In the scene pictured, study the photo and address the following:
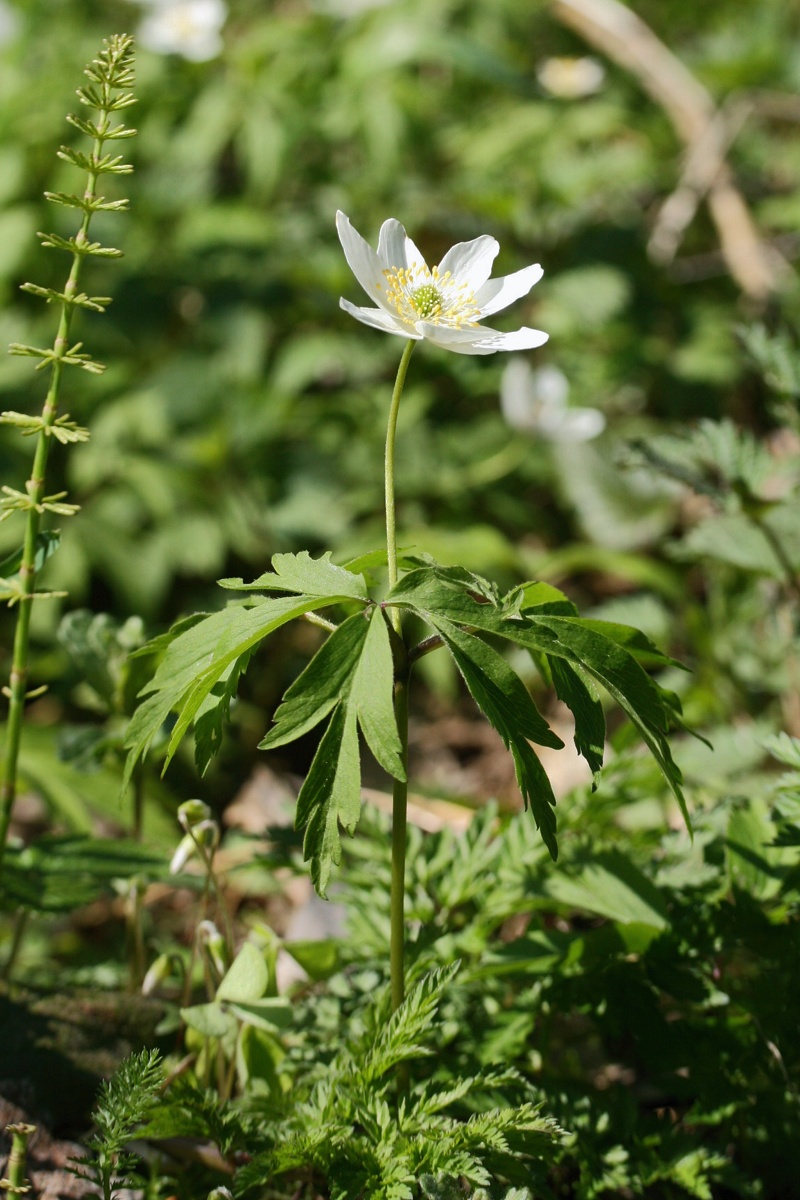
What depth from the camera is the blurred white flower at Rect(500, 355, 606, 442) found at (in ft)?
11.8

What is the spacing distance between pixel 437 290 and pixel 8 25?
13.3 feet

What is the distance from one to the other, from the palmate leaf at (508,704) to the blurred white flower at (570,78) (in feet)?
13.4

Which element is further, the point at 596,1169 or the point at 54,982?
the point at 54,982

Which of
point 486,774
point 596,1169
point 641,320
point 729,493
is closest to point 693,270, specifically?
point 641,320

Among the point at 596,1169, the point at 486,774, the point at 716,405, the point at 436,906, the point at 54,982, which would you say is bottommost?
the point at 486,774

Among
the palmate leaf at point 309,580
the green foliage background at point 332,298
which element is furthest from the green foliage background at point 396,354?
the palmate leaf at point 309,580

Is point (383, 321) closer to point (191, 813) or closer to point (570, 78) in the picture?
point (191, 813)

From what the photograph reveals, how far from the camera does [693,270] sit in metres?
4.17

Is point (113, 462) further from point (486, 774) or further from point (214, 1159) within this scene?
point (214, 1159)

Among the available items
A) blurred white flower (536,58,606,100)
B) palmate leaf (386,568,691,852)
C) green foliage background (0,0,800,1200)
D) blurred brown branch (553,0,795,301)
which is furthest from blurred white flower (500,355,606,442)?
palmate leaf (386,568,691,852)

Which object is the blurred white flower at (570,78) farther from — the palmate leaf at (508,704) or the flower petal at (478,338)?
the palmate leaf at (508,704)

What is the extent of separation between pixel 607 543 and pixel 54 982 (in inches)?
91.4

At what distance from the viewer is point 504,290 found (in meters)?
1.31

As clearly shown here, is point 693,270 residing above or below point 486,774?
above
